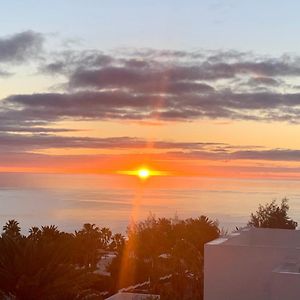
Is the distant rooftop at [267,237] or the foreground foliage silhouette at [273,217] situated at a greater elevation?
the foreground foliage silhouette at [273,217]

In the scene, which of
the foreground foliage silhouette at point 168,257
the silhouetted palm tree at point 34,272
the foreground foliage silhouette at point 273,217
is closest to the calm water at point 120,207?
the foreground foliage silhouette at point 273,217

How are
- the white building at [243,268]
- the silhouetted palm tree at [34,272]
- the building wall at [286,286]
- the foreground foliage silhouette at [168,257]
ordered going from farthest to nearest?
the foreground foliage silhouette at [168,257], the silhouetted palm tree at [34,272], the white building at [243,268], the building wall at [286,286]

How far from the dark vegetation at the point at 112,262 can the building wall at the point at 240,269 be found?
3.01 metres

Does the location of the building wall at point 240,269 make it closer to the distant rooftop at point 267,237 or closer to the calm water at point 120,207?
the distant rooftop at point 267,237

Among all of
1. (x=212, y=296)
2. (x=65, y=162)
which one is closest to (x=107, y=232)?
(x=212, y=296)

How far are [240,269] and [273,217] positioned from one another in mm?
12581

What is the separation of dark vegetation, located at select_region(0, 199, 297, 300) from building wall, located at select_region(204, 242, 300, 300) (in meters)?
3.01

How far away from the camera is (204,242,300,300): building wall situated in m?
11.0

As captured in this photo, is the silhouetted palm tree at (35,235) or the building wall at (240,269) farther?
the silhouetted palm tree at (35,235)

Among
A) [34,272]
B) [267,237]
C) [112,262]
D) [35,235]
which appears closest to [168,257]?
[112,262]

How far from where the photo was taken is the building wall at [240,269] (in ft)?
36.1

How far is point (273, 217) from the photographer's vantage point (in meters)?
23.4

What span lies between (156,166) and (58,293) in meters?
42.1

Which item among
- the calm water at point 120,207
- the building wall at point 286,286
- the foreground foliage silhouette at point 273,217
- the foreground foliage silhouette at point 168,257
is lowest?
the building wall at point 286,286
